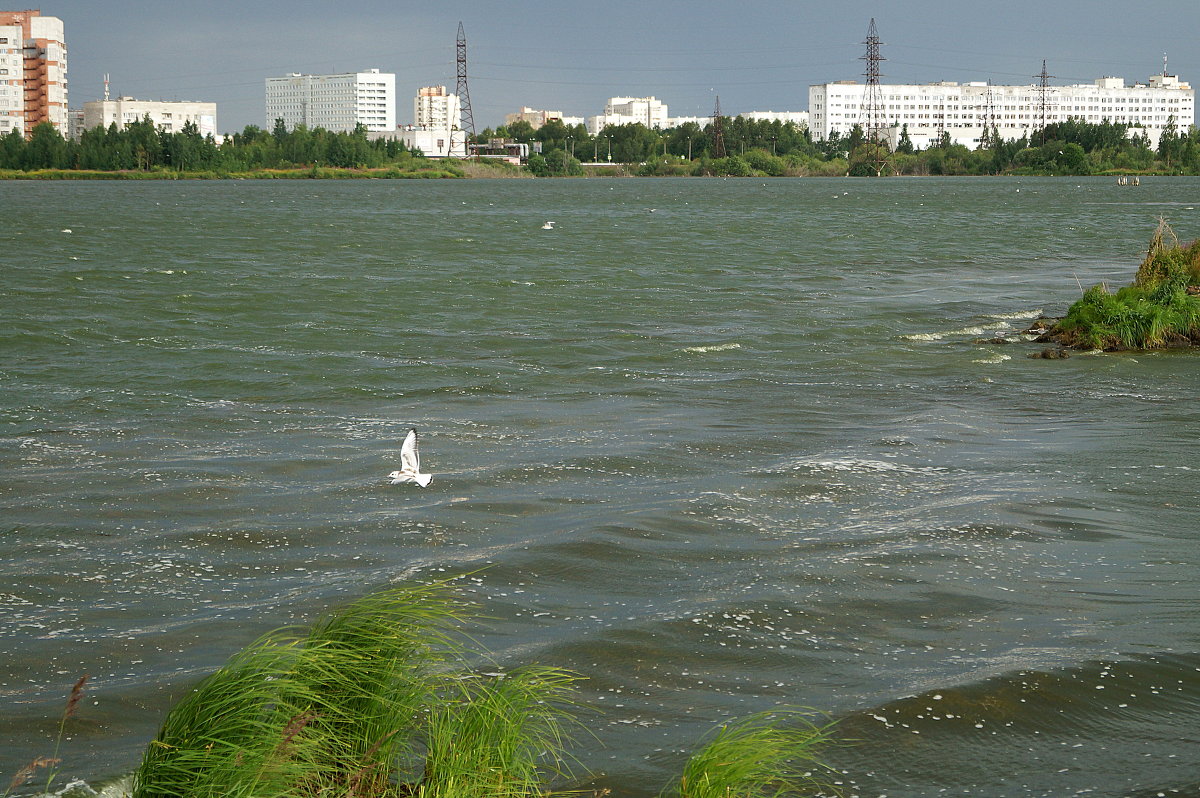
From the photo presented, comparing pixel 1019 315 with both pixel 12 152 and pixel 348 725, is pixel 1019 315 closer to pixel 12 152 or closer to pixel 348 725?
pixel 348 725

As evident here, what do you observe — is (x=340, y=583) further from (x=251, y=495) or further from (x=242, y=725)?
(x=242, y=725)

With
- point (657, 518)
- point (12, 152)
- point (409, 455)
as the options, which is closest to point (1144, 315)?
point (657, 518)

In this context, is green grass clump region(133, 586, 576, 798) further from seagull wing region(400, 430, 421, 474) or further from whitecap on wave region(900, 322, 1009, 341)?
whitecap on wave region(900, 322, 1009, 341)

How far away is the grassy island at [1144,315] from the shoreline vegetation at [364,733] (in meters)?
15.0

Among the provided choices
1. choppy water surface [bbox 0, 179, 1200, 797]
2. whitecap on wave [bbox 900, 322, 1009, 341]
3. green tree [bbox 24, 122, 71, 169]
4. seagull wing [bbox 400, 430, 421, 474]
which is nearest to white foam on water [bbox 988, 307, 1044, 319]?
choppy water surface [bbox 0, 179, 1200, 797]

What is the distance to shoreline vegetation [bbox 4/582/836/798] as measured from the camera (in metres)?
3.89

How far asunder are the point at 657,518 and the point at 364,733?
510 centimetres

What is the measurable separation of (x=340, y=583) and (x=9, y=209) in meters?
71.6

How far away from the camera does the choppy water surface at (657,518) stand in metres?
6.03

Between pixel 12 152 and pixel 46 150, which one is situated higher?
pixel 46 150

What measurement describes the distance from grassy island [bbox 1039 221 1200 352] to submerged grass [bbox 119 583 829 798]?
15.1 metres

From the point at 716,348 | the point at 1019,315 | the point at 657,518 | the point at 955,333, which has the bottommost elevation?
the point at 657,518

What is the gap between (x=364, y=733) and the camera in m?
4.41

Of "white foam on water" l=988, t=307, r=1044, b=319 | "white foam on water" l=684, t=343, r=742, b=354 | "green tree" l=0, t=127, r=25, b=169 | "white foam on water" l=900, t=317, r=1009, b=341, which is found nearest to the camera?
"white foam on water" l=684, t=343, r=742, b=354
